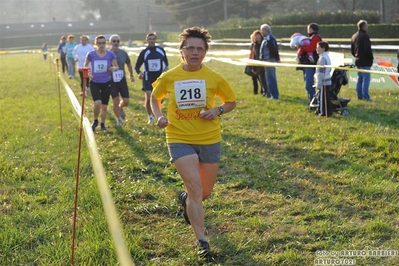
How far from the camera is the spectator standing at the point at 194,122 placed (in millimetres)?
4805

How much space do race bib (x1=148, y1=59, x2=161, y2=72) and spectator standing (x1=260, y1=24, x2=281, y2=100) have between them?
12.8 ft

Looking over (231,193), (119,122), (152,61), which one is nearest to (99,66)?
(152,61)

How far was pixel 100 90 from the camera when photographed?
424 inches

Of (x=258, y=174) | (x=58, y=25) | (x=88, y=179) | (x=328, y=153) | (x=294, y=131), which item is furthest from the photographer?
(x=58, y=25)

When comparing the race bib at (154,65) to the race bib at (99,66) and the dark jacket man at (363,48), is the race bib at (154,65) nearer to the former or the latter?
the race bib at (99,66)

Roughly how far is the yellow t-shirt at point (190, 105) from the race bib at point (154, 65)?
6.47 m

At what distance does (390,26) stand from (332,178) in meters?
28.8

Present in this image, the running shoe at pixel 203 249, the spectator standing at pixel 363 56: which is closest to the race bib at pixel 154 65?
the spectator standing at pixel 363 56

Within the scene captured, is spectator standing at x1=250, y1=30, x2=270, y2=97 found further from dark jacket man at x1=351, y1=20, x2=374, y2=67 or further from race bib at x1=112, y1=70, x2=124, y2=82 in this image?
race bib at x1=112, y1=70, x2=124, y2=82

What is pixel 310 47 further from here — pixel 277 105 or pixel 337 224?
pixel 337 224

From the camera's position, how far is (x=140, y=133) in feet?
35.2

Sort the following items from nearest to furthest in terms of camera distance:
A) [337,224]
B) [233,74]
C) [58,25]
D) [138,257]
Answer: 1. [138,257]
2. [337,224]
3. [233,74]
4. [58,25]

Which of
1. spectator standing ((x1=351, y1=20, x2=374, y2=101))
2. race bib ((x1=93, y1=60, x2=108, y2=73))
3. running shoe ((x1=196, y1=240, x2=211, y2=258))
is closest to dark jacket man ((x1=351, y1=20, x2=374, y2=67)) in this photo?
spectator standing ((x1=351, y1=20, x2=374, y2=101))

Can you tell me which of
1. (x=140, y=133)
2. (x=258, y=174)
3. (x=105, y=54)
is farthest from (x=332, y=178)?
(x=105, y=54)
